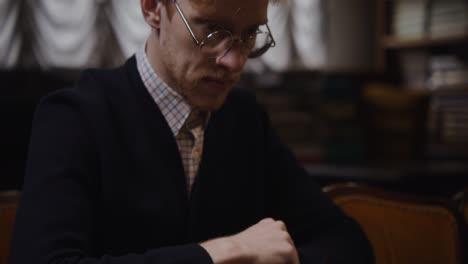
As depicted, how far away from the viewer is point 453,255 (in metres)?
1.16

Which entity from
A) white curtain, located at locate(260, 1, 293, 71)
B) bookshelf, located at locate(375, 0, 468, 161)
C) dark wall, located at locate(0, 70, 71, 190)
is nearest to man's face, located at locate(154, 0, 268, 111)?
dark wall, located at locate(0, 70, 71, 190)

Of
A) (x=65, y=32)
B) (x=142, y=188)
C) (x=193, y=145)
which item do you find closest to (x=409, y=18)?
(x=65, y=32)

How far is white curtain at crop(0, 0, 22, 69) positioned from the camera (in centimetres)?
388

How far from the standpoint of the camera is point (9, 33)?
3.94 meters

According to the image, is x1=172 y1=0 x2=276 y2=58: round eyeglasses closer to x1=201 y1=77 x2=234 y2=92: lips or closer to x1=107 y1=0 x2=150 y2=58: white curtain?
x1=201 y1=77 x2=234 y2=92: lips

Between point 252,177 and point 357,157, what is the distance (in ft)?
11.0

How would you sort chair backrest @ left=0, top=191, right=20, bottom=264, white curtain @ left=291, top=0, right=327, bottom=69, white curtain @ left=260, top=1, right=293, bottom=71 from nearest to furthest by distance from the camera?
1. chair backrest @ left=0, top=191, right=20, bottom=264
2. white curtain @ left=260, top=1, right=293, bottom=71
3. white curtain @ left=291, top=0, right=327, bottom=69

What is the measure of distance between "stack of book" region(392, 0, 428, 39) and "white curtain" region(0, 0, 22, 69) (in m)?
3.42

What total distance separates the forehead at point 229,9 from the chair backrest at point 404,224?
0.60 m

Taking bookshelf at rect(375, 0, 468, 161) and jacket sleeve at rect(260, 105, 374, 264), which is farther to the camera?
bookshelf at rect(375, 0, 468, 161)

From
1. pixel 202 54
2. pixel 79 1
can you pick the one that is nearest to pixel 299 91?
pixel 79 1

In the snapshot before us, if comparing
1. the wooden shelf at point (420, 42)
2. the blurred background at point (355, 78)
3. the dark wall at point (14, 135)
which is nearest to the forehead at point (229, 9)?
the dark wall at point (14, 135)

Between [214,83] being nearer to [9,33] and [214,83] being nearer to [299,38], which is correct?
[9,33]

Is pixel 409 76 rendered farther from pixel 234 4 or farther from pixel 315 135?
pixel 234 4
